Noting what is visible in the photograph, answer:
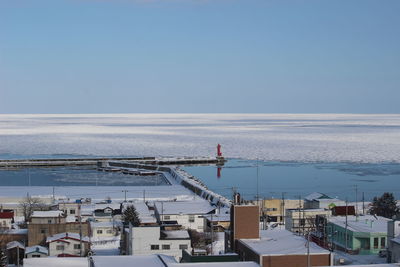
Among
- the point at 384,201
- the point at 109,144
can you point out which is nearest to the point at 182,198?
the point at 384,201

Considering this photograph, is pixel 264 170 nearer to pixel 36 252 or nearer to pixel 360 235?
pixel 360 235

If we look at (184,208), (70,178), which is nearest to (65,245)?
(184,208)

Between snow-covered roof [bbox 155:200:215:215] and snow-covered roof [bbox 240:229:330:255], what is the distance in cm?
668

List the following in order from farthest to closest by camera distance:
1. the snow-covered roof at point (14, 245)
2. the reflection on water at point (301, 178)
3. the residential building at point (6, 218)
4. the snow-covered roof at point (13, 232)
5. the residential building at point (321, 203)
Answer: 1. the reflection on water at point (301, 178)
2. the residential building at point (321, 203)
3. the residential building at point (6, 218)
4. the snow-covered roof at point (13, 232)
5. the snow-covered roof at point (14, 245)

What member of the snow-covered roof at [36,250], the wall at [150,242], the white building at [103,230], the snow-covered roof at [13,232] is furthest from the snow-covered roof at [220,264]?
the white building at [103,230]

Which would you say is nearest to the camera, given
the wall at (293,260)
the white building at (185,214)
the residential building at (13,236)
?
the wall at (293,260)

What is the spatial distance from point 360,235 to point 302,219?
3269 mm

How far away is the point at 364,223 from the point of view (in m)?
14.4

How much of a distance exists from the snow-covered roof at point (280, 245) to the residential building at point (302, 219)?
154 inches

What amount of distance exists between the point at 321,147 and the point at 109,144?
1912 centimetres

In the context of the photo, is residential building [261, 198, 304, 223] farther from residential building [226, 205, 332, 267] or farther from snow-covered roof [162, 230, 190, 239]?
residential building [226, 205, 332, 267]

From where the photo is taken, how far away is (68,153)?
2002 inches

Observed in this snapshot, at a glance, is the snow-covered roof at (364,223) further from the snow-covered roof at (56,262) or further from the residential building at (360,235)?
the snow-covered roof at (56,262)

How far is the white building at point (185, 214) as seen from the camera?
17.9m
